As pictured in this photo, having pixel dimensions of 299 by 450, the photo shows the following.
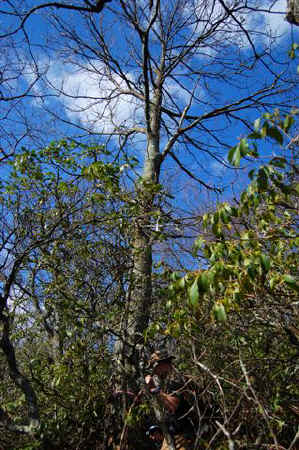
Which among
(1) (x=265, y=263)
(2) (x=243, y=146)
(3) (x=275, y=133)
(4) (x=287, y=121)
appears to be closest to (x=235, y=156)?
(2) (x=243, y=146)

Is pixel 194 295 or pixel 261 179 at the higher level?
pixel 261 179

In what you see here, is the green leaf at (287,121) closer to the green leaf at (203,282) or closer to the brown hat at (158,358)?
the green leaf at (203,282)

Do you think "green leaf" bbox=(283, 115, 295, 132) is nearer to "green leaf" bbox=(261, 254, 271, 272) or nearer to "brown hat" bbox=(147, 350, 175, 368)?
"green leaf" bbox=(261, 254, 271, 272)

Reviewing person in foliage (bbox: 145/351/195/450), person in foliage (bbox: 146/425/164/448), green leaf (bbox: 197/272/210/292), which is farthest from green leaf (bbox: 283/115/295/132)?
person in foliage (bbox: 146/425/164/448)

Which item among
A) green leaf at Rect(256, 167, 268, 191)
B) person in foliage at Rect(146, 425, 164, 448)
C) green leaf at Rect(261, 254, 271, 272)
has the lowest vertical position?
person in foliage at Rect(146, 425, 164, 448)

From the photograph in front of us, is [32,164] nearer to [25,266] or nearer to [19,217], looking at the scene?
[19,217]

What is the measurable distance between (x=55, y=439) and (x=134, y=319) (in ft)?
4.68

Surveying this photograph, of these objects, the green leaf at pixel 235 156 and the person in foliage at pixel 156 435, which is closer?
the green leaf at pixel 235 156

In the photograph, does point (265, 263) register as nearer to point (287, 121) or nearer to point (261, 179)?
point (261, 179)

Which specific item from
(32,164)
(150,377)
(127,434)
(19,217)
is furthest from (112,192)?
(127,434)

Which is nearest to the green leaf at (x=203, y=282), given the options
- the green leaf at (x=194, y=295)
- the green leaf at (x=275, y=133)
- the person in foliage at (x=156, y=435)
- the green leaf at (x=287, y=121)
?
the green leaf at (x=194, y=295)

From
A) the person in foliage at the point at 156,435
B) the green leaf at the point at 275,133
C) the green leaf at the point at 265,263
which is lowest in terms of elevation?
the person in foliage at the point at 156,435

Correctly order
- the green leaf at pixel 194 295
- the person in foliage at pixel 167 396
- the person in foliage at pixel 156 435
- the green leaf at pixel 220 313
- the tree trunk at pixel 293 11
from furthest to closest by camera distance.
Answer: the person in foliage at pixel 156 435 < the person in foliage at pixel 167 396 < the tree trunk at pixel 293 11 < the green leaf at pixel 220 313 < the green leaf at pixel 194 295

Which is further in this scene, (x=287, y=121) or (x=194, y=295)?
(x=287, y=121)
